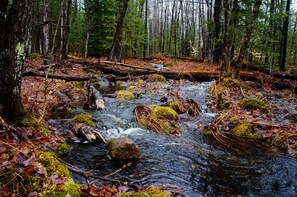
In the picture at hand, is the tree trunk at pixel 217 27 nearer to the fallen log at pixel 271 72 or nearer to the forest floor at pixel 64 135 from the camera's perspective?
the fallen log at pixel 271 72

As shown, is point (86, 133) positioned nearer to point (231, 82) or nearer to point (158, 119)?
point (158, 119)

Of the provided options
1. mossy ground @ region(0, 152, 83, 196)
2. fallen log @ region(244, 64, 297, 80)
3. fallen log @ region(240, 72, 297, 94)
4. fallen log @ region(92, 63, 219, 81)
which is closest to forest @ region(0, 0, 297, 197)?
mossy ground @ region(0, 152, 83, 196)

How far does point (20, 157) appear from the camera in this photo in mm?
2676

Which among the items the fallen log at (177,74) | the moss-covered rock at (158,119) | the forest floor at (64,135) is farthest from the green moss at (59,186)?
the fallen log at (177,74)

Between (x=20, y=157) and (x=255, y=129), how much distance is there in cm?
583

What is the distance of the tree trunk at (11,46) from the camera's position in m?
3.62

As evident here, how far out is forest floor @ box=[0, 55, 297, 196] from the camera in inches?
96.2

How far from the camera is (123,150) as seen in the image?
15.9ft

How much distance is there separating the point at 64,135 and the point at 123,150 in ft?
4.71

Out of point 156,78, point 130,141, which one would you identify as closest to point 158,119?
point 130,141

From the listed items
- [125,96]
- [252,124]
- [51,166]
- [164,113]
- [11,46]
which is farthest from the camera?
[125,96]

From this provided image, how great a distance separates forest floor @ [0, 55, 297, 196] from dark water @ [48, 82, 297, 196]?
454 mm

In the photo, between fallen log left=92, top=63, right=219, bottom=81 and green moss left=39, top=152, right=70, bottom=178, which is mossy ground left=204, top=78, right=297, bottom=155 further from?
fallen log left=92, top=63, right=219, bottom=81

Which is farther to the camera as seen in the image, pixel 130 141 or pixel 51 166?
pixel 130 141
